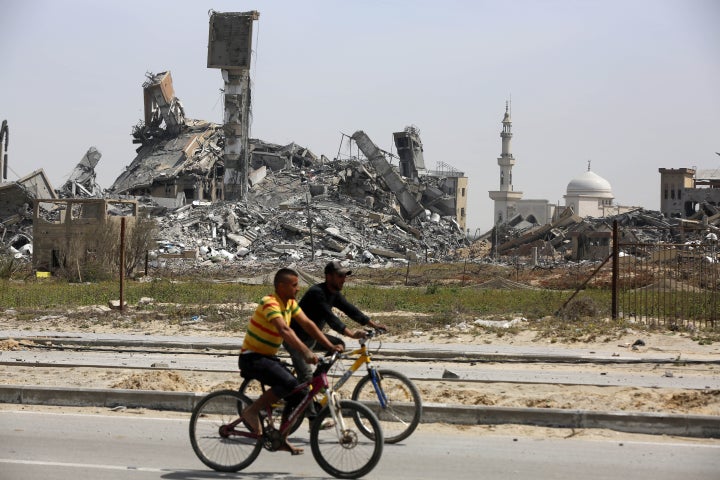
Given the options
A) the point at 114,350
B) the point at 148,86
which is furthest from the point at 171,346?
the point at 148,86

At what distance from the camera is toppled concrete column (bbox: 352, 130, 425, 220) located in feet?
250

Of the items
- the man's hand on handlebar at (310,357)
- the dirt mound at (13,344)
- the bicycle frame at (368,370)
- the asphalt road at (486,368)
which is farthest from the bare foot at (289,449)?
the dirt mound at (13,344)

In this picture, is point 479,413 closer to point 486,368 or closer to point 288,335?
point 288,335

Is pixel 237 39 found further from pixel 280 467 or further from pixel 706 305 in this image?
pixel 280 467

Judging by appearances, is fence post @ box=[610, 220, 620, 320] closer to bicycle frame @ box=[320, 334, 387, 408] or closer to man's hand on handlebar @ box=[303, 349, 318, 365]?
bicycle frame @ box=[320, 334, 387, 408]

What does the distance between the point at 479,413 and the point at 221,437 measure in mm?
3112

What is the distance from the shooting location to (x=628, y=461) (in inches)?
329

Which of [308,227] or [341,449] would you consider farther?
[308,227]

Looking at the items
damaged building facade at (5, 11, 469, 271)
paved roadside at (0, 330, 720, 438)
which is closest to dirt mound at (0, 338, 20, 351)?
paved roadside at (0, 330, 720, 438)

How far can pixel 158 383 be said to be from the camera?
11.6 meters

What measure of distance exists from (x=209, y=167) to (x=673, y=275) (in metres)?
57.0

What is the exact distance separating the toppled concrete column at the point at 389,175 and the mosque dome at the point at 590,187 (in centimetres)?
3103

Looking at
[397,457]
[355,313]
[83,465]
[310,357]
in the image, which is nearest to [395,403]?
[397,457]

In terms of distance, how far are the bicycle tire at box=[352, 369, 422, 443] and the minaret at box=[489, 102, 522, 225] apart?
86733 mm
